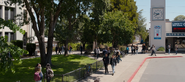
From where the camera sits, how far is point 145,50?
108 feet

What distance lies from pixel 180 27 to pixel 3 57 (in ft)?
103

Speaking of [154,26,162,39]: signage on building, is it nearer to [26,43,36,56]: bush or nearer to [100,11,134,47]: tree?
[100,11,134,47]: tree

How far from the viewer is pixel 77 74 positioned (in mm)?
10484

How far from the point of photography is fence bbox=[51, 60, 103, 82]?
29.3 ft

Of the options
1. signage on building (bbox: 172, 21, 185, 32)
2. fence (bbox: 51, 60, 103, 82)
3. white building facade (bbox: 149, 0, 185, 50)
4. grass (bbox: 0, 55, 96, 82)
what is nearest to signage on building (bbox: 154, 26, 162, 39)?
white building facade (bbox: 149, 0, 185, 50)

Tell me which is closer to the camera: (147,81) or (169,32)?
(147,81)

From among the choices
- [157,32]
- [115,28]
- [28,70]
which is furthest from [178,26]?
[28,70]

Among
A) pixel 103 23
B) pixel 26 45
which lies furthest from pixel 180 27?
pixel 26 45

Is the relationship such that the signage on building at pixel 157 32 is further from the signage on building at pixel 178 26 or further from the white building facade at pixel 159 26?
the signage on building at pixel 178 26

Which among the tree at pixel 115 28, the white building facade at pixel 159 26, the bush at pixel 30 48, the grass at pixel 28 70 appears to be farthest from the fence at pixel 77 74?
the white building facade at pixel 159 26

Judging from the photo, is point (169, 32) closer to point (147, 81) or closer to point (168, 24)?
point (168, 24)

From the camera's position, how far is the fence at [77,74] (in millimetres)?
8938

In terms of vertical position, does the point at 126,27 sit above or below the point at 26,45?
above

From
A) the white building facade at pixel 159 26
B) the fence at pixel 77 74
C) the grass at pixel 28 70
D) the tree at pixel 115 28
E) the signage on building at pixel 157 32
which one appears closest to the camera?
the fence at pixel 77 74
